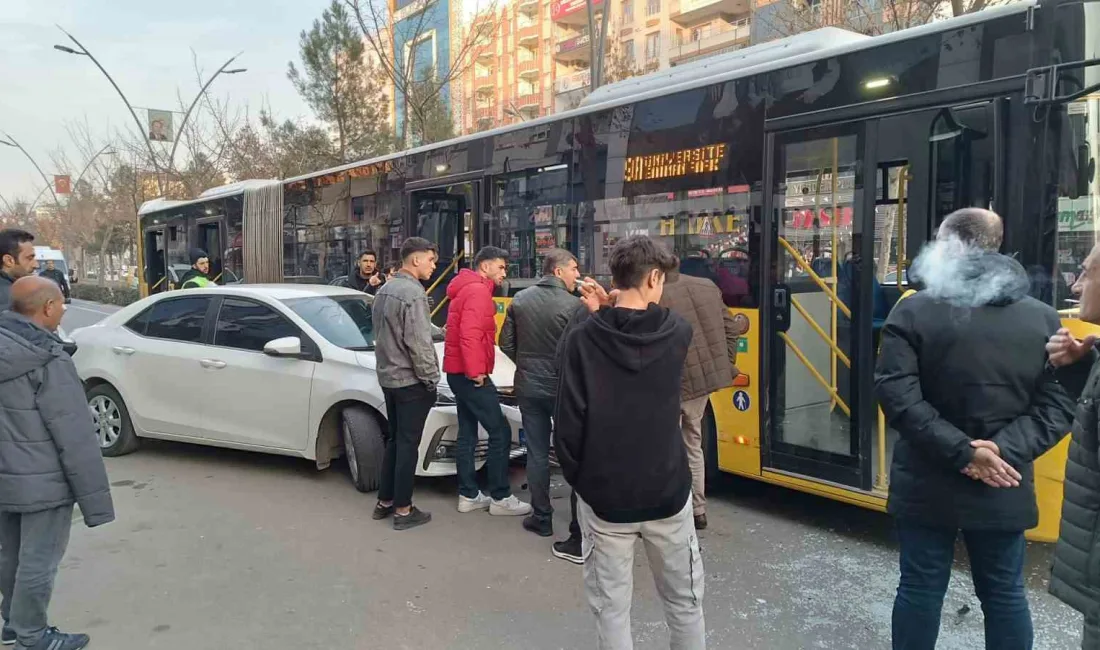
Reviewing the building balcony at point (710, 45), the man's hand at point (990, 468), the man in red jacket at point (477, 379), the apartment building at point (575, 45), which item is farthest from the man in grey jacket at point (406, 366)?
the building balcony at point (710, 45)

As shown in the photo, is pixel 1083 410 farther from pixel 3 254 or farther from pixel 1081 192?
pixel 3 254

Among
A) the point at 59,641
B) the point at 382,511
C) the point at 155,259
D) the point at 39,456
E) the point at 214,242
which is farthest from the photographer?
the point at 155,259

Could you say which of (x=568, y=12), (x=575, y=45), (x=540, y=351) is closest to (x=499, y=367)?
(x=540, y=351)

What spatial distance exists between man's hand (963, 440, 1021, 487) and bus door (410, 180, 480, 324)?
602 centimetres

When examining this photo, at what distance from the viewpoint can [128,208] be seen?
113ft

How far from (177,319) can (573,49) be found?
41.8m

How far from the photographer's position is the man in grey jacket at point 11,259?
5.16 m

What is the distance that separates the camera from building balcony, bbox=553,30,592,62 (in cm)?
4382

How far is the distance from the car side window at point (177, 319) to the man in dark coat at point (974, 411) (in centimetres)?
572

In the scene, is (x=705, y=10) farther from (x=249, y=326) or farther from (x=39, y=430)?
(x=39, y=430)

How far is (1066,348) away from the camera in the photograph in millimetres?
2541

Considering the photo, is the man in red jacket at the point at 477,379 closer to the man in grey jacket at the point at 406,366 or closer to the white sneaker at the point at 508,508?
the white sneaker at the point at 508,508

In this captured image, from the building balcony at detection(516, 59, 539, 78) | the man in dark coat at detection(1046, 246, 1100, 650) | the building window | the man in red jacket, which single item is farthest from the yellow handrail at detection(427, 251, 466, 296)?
the building balcony at detection(516, 59, 539, 78)

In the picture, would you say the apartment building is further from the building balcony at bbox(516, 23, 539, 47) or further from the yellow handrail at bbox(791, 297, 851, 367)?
the yellow handrail at bbox(791, 297, 851, 367)
